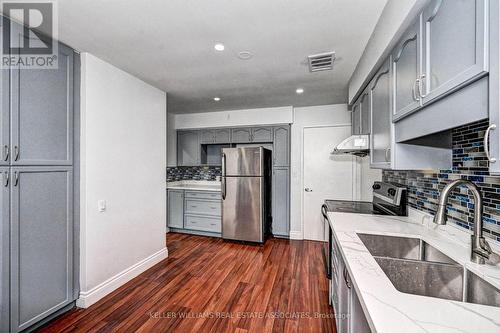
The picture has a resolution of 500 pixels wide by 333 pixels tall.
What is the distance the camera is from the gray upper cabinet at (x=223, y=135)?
4.32 m

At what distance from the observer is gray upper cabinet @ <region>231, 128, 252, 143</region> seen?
4.21 m

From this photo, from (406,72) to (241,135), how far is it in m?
3.11

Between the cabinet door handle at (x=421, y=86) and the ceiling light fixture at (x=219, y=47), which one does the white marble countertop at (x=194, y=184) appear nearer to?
the ceiling light fixture at (x=219, y=47)

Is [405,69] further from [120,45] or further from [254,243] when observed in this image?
[254,243]

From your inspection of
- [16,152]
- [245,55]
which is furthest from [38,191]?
[245,55]

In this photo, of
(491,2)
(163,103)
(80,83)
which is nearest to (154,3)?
(80,83)

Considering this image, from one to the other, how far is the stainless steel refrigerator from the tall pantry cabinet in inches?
85.6

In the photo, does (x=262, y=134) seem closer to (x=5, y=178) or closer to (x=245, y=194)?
(x=245, y=194)

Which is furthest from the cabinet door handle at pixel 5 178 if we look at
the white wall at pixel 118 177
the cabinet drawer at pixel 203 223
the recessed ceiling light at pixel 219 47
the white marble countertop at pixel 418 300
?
the cabinet drawer at pixel 203 223

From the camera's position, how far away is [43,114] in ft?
5.92

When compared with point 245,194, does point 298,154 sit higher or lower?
higher

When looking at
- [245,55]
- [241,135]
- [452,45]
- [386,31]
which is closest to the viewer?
[452,45]

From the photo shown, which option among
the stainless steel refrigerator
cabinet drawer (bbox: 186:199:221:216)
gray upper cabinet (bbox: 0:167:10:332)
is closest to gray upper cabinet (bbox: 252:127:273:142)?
the stainless steel refrigerator

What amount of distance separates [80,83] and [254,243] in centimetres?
312
